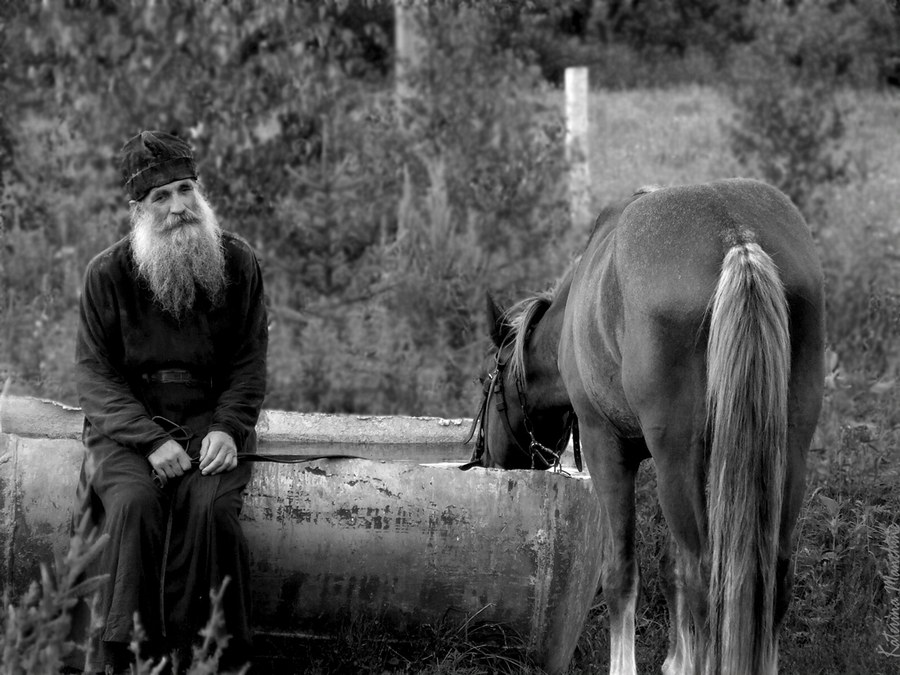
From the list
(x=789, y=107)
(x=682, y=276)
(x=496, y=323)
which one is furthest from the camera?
(x=789, y=107)

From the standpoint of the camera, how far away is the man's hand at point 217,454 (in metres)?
4.05

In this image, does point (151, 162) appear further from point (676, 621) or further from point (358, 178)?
point (358, 178)

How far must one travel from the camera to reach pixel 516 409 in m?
4.93

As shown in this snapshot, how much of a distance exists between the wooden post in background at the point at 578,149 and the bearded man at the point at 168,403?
19.9ft

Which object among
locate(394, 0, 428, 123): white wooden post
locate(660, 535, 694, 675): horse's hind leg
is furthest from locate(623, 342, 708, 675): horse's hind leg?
locate(394, 0, 428, 123): white wooden post

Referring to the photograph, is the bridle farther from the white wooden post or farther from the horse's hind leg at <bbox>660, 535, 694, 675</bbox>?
the white wooden post

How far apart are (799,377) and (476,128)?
6698 millimetres

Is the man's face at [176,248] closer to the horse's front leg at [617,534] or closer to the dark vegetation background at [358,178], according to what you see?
the horse's front leg at [617,534]

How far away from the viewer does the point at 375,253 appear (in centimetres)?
924

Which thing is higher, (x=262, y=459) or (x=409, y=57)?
(x=409, y=57)

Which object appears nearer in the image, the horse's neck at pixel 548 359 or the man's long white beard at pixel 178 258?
the man's long white beard at pixel 178 258

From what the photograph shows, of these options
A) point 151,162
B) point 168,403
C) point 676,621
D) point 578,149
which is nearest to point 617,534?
point 676,621

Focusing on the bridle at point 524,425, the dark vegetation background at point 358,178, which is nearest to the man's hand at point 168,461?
the bridle at point 524,425

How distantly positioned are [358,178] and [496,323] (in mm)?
4175
